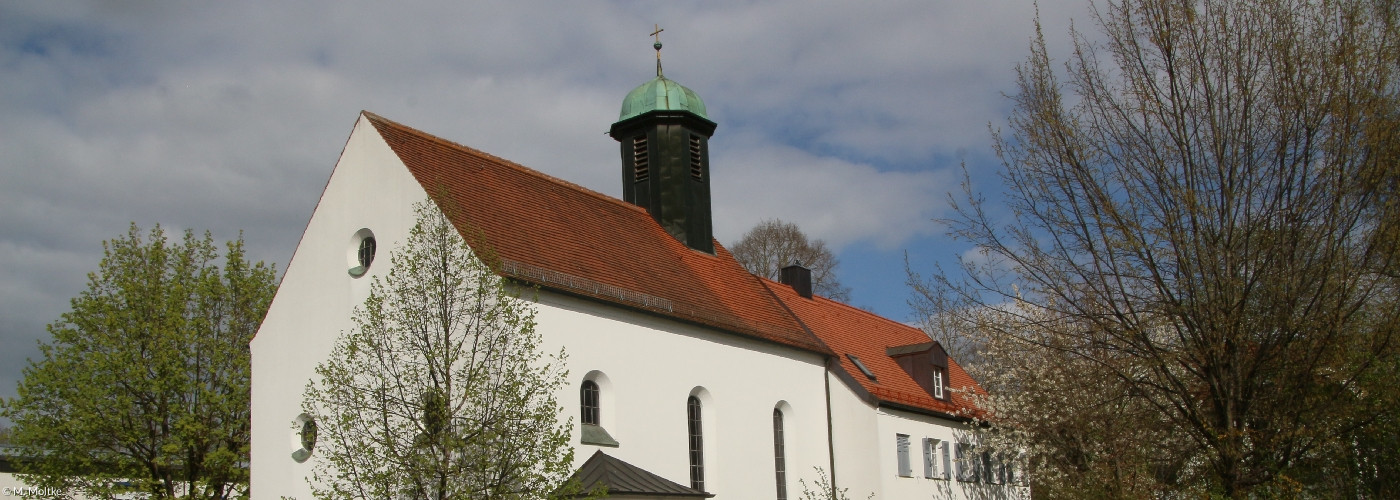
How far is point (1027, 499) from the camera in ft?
98.7

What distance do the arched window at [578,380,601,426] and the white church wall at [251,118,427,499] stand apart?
11.8ft

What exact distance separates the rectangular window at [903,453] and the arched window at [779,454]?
11.7 feet

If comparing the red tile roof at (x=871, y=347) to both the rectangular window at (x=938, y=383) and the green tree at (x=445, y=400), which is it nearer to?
the rectangular window at (x=938, y=383)

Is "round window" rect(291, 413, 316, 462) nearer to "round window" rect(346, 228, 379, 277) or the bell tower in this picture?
"round window" rect(346, 228, 379, 277)

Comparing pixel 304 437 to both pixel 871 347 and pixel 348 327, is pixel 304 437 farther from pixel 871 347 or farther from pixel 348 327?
pixel 871 347

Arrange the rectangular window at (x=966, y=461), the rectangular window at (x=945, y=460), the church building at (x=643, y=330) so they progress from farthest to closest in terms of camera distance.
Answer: the rectangular window at (x=966, y=461) < the rectangular window at (x=945, y=460) < the church building at (x=643, y=330)

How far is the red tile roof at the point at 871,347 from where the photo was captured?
25.6m

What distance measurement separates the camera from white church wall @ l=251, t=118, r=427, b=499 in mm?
17891

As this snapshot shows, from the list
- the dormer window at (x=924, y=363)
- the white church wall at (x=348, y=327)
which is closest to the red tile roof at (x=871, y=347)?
the dormer window at (x=924, y=363)

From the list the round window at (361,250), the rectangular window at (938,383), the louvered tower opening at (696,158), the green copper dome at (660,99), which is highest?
the green copper dome at (660,99)

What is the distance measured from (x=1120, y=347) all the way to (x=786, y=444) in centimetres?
1004

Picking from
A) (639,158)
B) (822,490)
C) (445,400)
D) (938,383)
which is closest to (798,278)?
(938,383)

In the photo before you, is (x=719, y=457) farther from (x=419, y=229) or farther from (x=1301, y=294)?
(x=1301, y=294)

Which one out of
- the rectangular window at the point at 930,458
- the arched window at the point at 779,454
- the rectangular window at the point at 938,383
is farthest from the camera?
the rectangular window at the point at 938,383
